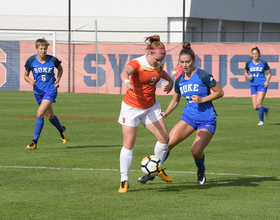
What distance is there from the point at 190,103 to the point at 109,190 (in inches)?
68.2

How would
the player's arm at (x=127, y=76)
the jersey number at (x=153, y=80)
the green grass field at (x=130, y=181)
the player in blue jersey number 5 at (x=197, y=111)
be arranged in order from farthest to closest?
the player in blue jersey number 5 at (x=197, y=111)
the jersey number at (x=153, y=80)
the player's arm at (x=127, y=76)
the green grass field at (x=130, y=181)

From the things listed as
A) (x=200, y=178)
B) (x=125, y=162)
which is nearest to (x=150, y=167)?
(x=125, y=162)

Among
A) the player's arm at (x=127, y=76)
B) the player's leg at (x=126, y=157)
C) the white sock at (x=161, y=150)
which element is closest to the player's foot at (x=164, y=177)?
the white sock at (x=161, y=150)

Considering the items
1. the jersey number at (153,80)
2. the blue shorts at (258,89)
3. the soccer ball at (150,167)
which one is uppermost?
the jersey number at (153,80)

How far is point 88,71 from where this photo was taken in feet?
111

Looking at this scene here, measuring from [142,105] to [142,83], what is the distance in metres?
0.31

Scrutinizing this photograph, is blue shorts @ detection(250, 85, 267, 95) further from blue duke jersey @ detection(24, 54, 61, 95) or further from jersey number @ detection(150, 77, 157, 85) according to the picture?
jersey number @ detection(150, 77, 157, 85)

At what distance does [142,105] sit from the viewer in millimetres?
7445

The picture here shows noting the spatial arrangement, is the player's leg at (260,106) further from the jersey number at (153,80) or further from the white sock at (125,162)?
the white sock at (125,162)

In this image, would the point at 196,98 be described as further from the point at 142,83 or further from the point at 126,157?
the point at 126,157

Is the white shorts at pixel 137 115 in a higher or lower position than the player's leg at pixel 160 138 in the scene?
higher

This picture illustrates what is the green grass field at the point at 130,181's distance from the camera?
618cm

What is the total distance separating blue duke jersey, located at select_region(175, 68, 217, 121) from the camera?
25.2ft

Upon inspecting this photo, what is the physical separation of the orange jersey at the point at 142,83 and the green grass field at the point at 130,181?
3.94 feet
